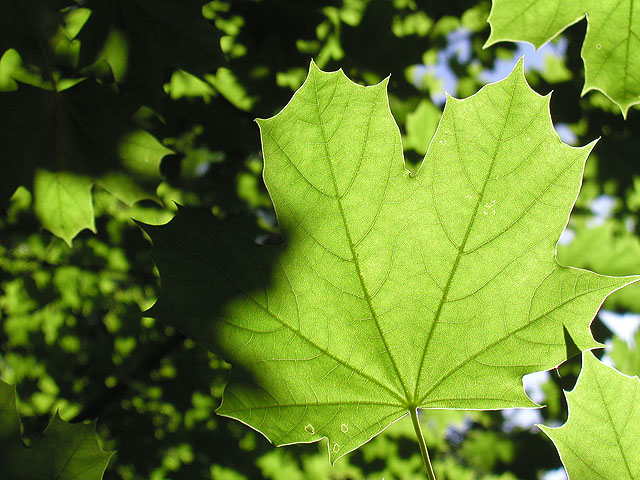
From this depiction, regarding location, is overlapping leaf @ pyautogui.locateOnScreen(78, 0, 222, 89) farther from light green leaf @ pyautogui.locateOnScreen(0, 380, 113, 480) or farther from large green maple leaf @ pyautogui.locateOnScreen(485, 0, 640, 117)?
light green leaf @ pyautogui.locateOnScreen(0, 380, 113, 480)

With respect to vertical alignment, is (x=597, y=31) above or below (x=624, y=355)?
above

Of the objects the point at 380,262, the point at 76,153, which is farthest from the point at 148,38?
the point at 380,262

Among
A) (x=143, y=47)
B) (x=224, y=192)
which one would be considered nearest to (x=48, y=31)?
(x=143, y=47)

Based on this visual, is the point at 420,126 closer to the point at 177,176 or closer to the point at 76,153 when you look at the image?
the point at 177,176

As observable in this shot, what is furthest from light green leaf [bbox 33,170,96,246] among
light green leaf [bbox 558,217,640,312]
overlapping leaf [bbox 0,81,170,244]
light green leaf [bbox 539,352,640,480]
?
light green leaf [bbox 558,217,640,312]

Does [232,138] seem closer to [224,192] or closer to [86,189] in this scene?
[224,192]

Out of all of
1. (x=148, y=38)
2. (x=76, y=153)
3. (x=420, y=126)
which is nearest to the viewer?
(x=148, y=38)
